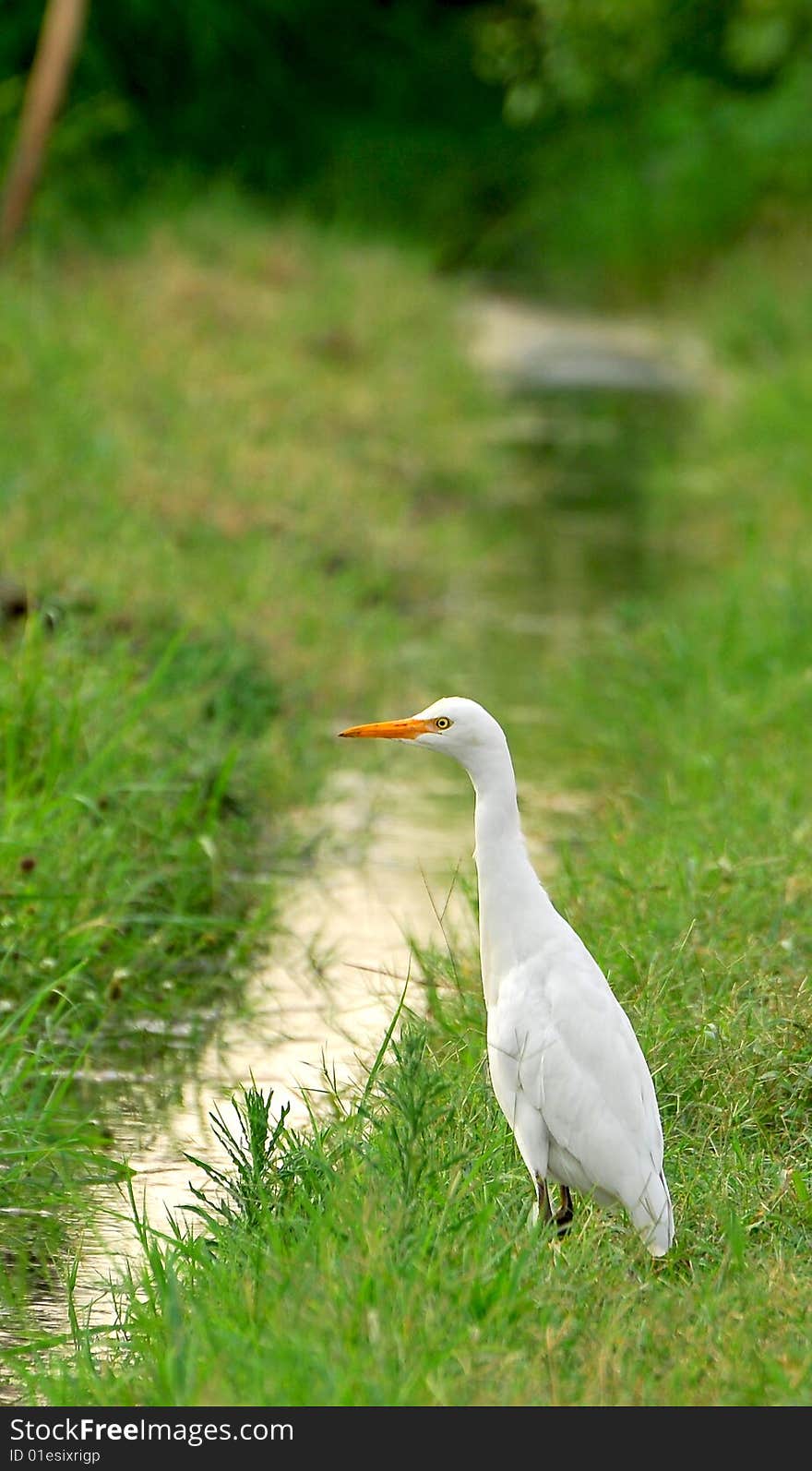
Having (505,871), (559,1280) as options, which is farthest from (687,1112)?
(559,1280)

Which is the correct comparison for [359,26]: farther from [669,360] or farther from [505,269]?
[669,360]

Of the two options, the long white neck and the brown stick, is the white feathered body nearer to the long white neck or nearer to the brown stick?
the long white neck

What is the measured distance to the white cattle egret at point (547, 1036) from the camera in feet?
11.9

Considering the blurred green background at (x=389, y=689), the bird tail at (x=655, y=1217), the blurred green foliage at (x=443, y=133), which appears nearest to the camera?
the blurred green background at (x=389, y=689)

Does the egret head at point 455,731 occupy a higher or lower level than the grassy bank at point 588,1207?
higher

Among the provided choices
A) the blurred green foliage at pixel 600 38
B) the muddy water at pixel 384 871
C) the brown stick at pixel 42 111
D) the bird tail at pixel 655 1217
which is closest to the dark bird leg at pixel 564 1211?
the bird tail at pixel 655 1217

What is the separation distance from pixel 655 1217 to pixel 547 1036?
1.11 feet

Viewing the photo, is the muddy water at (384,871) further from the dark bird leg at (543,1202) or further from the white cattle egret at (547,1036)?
the dark bird leg at (543,1202)

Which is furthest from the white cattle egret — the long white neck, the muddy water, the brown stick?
the brown stick

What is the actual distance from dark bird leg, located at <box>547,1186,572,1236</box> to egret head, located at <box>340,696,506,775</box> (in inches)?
26.8

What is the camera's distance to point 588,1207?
380 cm

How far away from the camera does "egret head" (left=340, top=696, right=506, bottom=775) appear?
389cm

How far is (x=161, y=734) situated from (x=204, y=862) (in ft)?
1.80

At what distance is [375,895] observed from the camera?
20.7ft
